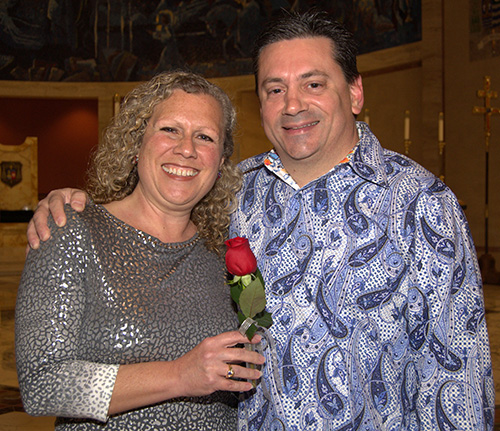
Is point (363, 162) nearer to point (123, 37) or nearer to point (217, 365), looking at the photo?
point (217, 365)

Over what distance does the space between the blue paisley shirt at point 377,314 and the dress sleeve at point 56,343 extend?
615 millimetres

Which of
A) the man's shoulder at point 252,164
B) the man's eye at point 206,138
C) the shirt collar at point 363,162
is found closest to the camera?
the shirt collar at point 363,162

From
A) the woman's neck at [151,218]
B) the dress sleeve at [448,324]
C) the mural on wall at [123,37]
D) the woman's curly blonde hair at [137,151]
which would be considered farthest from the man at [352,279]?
the mural on wall at [123,37]

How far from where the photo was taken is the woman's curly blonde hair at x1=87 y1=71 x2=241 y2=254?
2.44 meters

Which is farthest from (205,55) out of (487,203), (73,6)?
(487,203)

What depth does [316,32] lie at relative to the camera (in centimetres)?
248

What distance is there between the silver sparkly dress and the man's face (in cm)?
57

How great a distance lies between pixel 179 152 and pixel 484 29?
34.0ft

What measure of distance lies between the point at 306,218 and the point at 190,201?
46 cm

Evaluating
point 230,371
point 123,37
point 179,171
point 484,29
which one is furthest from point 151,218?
point 123,37

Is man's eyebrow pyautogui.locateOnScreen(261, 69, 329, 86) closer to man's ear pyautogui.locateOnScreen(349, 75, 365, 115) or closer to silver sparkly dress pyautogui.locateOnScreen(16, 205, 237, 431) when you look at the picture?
man's ear pyautogui.locateOnScreen(349, 75, 365, 115)

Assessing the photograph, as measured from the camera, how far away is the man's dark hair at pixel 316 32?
2.48m

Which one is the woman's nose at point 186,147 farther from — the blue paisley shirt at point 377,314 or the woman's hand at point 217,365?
the woman's hand at point 217,365

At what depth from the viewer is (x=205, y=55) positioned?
1759 cm
